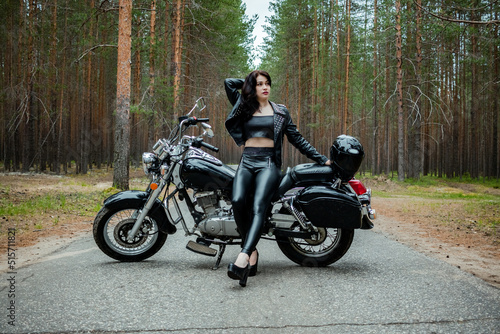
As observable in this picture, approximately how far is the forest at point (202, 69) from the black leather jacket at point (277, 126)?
195 inches

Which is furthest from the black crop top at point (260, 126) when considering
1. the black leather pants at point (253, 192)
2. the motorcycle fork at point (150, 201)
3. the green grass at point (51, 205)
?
the green grass at point (51, 205)

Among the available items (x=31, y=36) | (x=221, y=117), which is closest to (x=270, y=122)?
(x=31, y=36)

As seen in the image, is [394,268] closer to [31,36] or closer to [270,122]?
[270,122]

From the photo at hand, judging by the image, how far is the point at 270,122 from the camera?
13.5ft

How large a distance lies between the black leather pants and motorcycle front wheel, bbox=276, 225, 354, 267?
0.59 meters

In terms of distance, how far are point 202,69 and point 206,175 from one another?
102 feet

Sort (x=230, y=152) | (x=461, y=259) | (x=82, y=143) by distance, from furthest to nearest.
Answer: (x=230, y=152) < (x=82, y=143) < (x=461, y=259)

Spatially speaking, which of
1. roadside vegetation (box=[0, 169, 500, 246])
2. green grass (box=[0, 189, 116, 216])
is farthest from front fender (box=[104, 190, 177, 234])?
green grass (box=[0, 189, 116, 216])

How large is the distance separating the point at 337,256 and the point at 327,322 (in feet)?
5.22

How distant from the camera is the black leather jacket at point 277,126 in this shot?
416cm

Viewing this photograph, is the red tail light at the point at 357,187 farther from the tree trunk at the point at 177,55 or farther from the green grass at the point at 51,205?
the tree trunk at the point at 177,55

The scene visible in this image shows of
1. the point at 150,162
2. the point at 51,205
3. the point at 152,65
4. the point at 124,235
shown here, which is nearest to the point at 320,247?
the point at 150,162

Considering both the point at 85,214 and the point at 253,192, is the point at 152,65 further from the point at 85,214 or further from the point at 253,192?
the point at 253,192

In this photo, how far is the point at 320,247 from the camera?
14.6 feet
